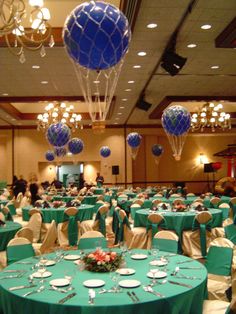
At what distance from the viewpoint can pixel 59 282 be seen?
330 cm

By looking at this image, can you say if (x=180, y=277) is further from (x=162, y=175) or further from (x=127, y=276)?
(x=162, y=175)

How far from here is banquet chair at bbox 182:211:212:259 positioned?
24.7 ft

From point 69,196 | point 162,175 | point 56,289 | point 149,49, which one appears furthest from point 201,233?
point 162,175

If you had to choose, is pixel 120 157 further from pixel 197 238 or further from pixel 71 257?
pixel 71 257

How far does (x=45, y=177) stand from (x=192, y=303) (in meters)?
19.9

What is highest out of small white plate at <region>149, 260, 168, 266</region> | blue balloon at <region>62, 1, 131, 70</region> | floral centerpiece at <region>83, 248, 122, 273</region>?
blue balloon at <region>62, 1, 131, 70</region>

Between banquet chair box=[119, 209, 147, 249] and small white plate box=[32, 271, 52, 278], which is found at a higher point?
small white plate box=[32, 271, 52, 278]

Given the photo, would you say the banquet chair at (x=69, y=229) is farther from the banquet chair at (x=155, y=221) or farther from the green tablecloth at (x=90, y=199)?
the green tablecloth at (x=90, y=199)

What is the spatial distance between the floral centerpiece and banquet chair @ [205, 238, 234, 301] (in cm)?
119

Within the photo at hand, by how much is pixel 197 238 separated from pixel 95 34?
563cm

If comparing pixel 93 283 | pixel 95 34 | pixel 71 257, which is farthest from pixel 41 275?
pixel 95 34

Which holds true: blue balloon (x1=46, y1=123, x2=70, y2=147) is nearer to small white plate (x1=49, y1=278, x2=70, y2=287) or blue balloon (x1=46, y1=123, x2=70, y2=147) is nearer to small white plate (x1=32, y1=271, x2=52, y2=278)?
small white plate (x1=32, y1=271, x2=52, y2=278)

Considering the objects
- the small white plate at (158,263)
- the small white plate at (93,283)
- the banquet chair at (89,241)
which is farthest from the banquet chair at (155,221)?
the small white plate at (93,283)

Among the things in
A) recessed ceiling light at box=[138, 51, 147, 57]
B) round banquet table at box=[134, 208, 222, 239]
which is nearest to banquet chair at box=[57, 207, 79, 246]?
round banquet table at box=[134, 208, 222, 239]
